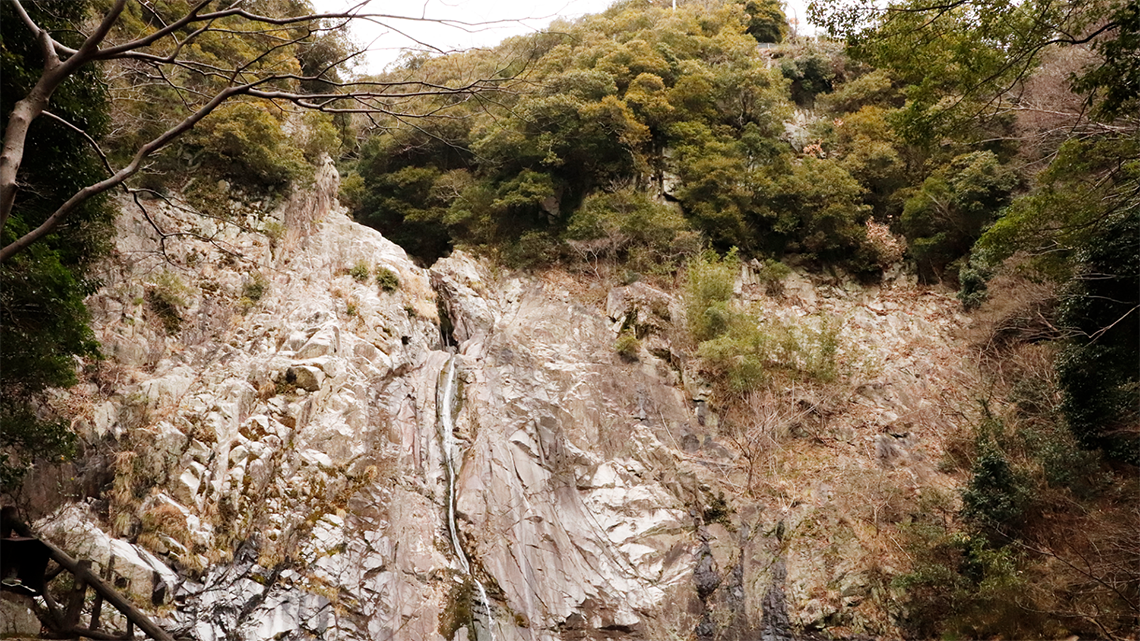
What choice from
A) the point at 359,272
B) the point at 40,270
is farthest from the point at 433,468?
the point at 40,270

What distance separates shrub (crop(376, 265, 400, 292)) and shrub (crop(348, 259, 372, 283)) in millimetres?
266

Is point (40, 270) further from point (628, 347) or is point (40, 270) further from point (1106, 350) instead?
point (1106, 350)

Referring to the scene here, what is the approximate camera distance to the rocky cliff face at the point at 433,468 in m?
9.05

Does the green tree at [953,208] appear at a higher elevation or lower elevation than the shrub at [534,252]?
higher

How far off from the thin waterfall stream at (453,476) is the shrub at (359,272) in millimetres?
2774

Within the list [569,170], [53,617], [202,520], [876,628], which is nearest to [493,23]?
[53,617]

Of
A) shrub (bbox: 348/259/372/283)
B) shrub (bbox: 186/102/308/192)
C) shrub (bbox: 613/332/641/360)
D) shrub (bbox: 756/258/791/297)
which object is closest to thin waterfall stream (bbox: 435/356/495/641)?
shrub (bbox: 348/259/372/283)

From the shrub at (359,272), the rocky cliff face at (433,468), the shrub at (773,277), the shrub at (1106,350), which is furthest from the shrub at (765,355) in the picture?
the shrub at (359,272)

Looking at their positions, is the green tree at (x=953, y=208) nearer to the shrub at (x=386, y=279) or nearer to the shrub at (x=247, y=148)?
the shrub at (x=386, y=279)

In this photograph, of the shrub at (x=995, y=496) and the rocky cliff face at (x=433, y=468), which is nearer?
the rocky cliff face at (x=433, y=468)

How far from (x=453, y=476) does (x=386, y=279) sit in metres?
5.33

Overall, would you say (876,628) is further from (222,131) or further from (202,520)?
(222,131)

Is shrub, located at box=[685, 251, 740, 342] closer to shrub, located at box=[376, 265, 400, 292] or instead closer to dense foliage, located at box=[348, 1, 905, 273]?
dense foliage, located at box=[348, 1, 905, 273]

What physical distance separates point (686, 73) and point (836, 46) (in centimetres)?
806
